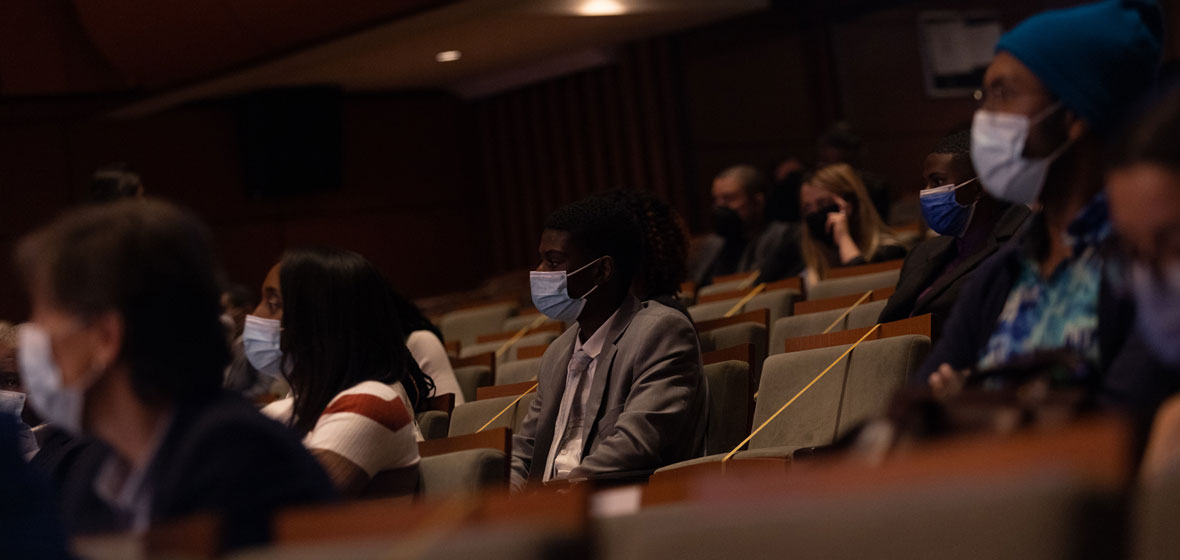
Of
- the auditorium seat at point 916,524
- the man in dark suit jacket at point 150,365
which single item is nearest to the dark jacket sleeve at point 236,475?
the man in dark suit jacket at point 150,365

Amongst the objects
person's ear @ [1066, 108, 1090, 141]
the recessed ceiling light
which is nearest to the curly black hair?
person's ear @ [1066, 108, 1090, 141]

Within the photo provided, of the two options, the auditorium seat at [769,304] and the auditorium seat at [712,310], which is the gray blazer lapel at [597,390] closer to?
the auditorium seat at [769,304]

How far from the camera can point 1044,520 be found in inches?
42.6

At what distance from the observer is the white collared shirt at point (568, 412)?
3078 millimetres

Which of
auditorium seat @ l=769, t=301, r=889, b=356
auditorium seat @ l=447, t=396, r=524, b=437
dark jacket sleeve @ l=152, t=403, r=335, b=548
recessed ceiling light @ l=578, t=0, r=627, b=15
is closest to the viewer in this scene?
dark jacket sleeve @ l=152, t=403, r=335, b=548

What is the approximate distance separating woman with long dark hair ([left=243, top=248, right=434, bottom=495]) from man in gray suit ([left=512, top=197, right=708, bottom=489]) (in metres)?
0.54

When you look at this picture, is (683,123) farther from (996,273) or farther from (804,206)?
(996,273)

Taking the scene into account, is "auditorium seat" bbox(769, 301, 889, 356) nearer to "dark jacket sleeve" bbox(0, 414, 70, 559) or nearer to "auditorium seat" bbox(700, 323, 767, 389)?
"auditorium seat" bbox(700, 323, 767, 389)

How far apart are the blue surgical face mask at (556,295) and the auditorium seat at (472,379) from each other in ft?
2.54

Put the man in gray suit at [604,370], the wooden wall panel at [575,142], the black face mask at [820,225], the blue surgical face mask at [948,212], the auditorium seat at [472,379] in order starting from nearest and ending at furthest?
the man in gray suit at [604,370] < the blue surgical face mask at [948,212] < the auditorium seat at [472,379] < the black face mask at [820,225] < the wooden wall panel at [575,142]

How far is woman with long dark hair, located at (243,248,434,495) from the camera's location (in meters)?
2.32

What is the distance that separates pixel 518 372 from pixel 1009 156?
237 cm

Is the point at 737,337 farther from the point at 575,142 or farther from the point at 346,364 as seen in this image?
the point at 575,142

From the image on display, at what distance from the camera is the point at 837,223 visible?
16.6 ft
